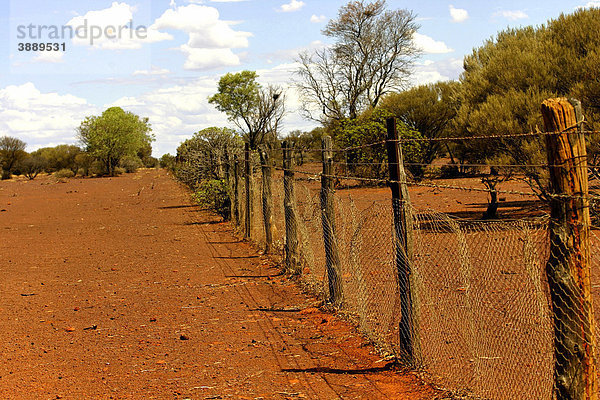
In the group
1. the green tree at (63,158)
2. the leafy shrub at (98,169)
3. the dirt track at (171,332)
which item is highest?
the green tree at (63,158)

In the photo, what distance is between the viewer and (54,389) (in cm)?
542

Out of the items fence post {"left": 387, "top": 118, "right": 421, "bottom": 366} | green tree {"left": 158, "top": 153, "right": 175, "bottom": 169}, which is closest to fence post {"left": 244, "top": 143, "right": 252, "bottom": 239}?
fence post {"left": 387, "top": 118, "right": 421, "bottom": 366}

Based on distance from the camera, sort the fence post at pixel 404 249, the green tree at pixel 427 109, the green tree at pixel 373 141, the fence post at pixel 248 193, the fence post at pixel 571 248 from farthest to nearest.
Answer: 1. the green tree at pixel 427 109
2. the green tree at pixel 373 141
3. the fence post at pixel 248 193
4. the fence post at pixel 404 249
5. the fence post at pixel 571 248

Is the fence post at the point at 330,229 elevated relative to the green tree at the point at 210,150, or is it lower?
lower

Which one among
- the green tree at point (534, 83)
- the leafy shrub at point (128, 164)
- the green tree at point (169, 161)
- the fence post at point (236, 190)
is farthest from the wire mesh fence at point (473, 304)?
the leafy shrub at point (128, 164)

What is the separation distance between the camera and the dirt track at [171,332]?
17.6 feet

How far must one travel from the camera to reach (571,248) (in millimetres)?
3582

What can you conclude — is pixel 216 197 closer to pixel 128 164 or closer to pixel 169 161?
pixel 169 161

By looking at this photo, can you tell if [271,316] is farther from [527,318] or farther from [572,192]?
[572,192]

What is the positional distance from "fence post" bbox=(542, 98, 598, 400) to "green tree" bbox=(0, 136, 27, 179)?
68.9 m

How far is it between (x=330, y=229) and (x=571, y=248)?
442 cm

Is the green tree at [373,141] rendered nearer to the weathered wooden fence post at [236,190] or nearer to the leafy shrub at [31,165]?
the weathered wooden fence post at [236,190]

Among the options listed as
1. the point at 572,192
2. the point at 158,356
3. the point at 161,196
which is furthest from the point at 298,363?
the point at 161,196

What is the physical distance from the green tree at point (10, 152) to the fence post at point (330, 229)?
64.4 m
